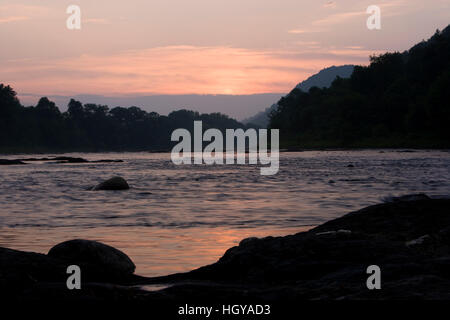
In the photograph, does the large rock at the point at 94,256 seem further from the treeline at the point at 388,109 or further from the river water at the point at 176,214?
the treeline at the point at 388,109

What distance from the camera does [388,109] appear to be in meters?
139

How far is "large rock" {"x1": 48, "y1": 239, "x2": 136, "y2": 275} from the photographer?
383 inches

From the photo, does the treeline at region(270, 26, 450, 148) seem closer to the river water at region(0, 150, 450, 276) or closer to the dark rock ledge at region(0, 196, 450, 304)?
the river water at region(0, 150, 450, 276)

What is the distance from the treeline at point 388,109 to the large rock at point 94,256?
10446cm

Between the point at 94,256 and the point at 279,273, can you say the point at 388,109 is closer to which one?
the point at 94,256

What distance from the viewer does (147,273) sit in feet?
32.5

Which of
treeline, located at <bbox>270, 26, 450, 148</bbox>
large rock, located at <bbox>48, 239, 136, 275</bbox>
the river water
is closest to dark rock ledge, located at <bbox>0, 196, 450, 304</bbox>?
large rock, located at <bbox>48, 239, 136, 275</bbox>

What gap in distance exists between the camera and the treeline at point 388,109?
380ft

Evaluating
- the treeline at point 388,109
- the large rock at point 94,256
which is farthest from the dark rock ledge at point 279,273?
the treeline at point 388,109

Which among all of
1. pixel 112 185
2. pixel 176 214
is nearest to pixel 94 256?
pixel 176 214

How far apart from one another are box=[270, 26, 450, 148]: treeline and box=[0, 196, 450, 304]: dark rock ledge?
10374cm

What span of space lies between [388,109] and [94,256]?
136m
